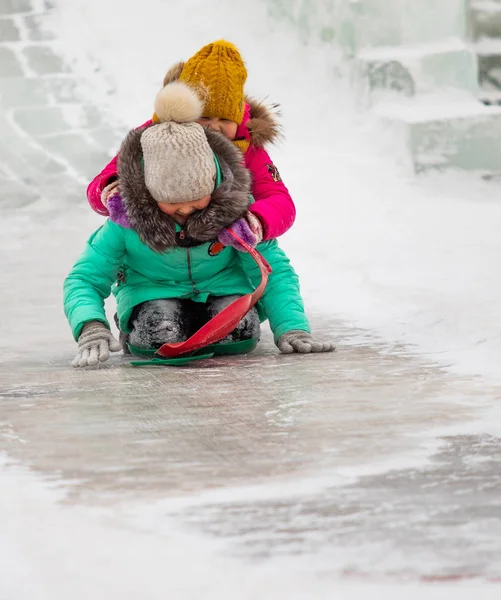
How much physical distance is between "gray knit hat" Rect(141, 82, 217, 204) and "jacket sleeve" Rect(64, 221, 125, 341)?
0.25 metres

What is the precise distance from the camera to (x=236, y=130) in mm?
3510

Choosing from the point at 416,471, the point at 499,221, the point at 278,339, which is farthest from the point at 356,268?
the point at 416,471

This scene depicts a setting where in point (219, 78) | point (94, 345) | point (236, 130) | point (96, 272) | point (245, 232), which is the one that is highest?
point (219, 78)

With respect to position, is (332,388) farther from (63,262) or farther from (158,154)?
(63,262)

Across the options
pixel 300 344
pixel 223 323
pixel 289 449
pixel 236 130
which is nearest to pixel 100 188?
pixel 236 130

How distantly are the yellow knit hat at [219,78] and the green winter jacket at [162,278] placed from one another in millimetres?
435

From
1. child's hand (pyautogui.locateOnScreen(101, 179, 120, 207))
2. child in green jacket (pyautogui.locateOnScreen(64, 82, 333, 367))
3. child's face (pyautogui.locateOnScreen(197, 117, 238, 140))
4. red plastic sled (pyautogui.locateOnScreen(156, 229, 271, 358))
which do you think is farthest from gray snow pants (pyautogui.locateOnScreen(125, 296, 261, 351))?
child's face (pyautogui.locateOnScreen(197, 117, 238, 140))

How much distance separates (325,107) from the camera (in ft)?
25.2

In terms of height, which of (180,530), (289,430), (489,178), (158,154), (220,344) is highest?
(158,154)

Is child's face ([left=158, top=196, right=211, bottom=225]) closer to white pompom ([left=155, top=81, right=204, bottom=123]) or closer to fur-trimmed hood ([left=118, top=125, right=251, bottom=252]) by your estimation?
fur-trimmed hood ([left=118, top=125, right=251, bottom=252])

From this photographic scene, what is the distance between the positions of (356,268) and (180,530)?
3.13 meters

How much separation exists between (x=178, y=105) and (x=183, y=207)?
29cm

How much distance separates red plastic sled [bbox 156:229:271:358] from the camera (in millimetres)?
3121

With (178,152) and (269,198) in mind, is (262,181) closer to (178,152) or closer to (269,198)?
(269,198)
